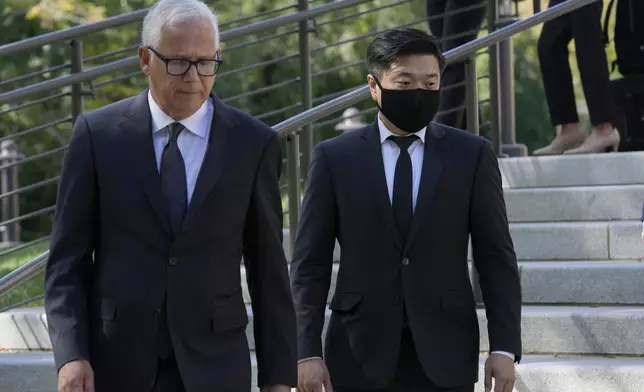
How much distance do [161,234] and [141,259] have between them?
3.0 inches

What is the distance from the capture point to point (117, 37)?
16750mm

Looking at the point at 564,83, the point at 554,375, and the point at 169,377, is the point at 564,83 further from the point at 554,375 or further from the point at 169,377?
the point at 169,377

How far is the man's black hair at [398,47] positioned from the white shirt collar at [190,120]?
0.83m

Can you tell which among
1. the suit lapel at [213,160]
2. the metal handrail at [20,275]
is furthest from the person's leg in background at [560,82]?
the suit lapel at [213,160]

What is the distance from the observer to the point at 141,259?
10.8ft

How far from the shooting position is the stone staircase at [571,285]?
5.46m

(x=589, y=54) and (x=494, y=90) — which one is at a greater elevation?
(x=589, y=54)

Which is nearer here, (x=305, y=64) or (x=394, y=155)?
(x=394, y=155)

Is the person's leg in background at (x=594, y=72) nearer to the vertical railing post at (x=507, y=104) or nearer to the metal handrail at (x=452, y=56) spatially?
the metal handrail at (x=452, y=56)

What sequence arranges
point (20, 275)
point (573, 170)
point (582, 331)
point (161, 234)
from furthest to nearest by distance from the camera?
point (573, 170), point (582, 331), point (20, 275), point (161, 234)

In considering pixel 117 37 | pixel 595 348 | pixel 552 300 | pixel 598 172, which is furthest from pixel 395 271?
pixel 117 37

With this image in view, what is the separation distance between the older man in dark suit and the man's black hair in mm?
848

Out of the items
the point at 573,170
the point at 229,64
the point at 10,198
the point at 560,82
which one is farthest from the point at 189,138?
the point at 229,64

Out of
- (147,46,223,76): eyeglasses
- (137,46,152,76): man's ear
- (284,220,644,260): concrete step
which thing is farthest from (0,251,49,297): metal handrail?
(147,46,223,76): eyeglasses
